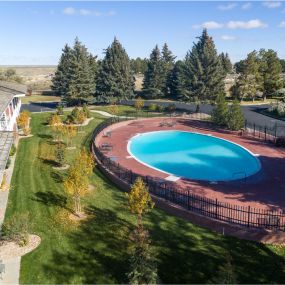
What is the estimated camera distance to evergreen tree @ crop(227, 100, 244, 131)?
46194 mm

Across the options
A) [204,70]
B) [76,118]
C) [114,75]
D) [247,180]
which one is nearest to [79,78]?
[114,75]

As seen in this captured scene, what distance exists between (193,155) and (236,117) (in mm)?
11043

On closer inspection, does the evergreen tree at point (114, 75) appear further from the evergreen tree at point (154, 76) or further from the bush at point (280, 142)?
the bush at point (280, 142)

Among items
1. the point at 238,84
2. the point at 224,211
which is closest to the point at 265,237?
the point at 224,211

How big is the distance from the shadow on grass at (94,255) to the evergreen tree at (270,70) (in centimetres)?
6087

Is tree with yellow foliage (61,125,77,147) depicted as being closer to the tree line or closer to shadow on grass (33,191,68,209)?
shadow on grass (33,191,68,209)

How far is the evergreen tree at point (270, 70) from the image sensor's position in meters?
71.2

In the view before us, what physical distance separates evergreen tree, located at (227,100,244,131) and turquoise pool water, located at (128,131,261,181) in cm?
400

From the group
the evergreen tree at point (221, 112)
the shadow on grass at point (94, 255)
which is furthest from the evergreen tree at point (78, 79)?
the shadow on grass at point (94, 255)

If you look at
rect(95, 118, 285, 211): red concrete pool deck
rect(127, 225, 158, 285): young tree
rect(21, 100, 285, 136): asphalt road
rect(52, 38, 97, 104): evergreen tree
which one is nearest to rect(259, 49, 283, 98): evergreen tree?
rect(21, 100, 285, 136): asphalt road

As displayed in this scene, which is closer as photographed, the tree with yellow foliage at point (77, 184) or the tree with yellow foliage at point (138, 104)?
the tree with yellow foliage at point (77, 184)

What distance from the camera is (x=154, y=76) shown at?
76.8 metres

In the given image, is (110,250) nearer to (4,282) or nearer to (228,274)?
(4,282)

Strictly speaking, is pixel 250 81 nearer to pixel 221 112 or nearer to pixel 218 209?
pixel 221 112
